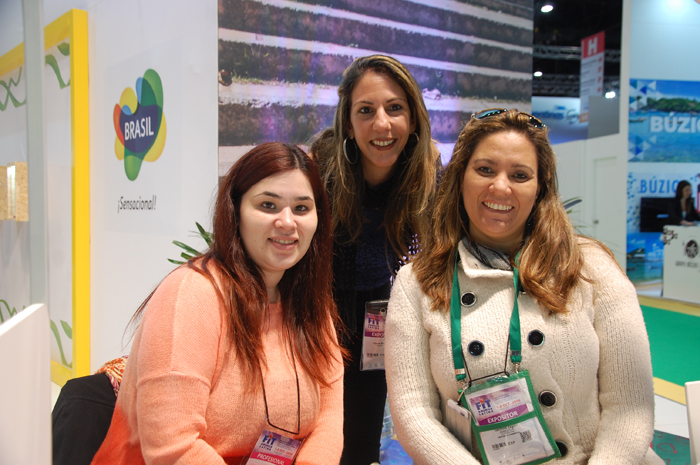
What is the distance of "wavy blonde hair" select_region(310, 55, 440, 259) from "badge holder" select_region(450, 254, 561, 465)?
749 millimetres

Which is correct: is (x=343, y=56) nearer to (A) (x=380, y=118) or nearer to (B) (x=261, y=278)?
(A) (x=380, y=118)

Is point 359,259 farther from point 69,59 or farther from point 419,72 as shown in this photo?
point 69,59

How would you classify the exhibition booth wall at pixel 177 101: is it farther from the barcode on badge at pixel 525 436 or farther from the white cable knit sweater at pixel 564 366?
the barcode on badge at pixel 525 436

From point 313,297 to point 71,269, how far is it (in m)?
2.84

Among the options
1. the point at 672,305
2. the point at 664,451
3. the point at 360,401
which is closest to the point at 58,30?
the point at 360,401

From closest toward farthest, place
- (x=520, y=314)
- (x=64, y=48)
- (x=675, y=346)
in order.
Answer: (x=520, y=314) → (x=64, y=48) → (x=675, y=346)

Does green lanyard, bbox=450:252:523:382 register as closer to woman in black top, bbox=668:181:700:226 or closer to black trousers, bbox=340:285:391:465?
black trousers, bbox=340:285:391:465

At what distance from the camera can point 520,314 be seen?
1.50 metres

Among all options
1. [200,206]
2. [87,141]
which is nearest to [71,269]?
[87,141]

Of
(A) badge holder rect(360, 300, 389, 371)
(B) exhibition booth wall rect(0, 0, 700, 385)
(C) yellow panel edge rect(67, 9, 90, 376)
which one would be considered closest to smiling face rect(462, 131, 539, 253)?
(A) badge holder rect(360, 300, 389, 371)

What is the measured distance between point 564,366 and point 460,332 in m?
0.30

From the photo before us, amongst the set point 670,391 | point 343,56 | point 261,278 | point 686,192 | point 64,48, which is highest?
point 64,48

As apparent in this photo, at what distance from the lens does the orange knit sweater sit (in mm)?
1227

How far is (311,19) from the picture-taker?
10.7 ft
